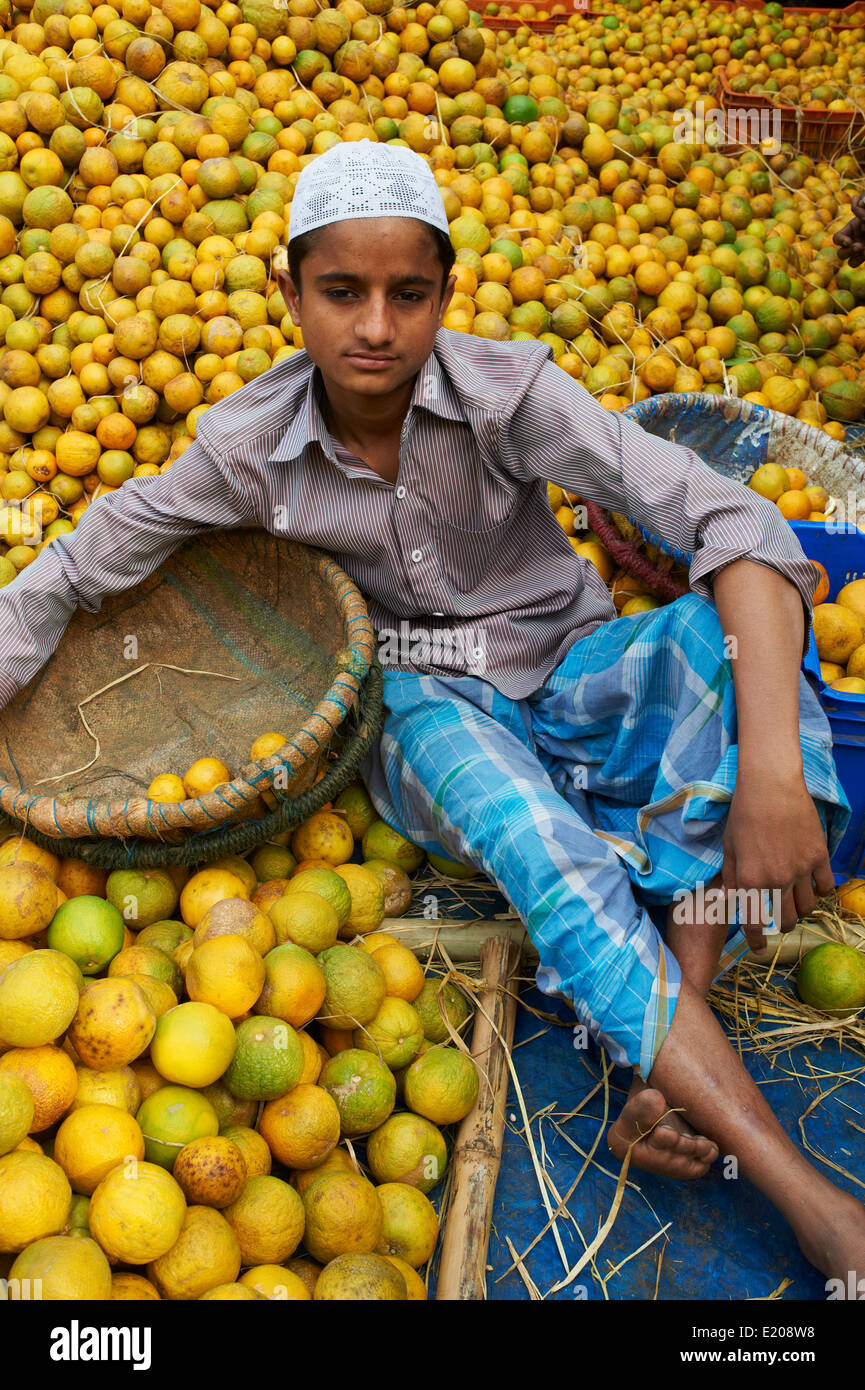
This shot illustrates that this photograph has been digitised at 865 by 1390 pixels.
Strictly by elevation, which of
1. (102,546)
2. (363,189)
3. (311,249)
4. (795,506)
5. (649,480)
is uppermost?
(363,189)

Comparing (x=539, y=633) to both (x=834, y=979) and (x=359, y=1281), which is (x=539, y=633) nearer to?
(x=834, y=979)

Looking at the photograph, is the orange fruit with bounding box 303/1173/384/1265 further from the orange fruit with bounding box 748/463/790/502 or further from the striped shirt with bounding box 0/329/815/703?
the orange fruit with bounding box 748/463/790/502

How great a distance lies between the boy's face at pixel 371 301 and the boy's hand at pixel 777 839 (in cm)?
114

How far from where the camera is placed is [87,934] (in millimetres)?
1986

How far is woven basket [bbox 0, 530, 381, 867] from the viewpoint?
2230 mm

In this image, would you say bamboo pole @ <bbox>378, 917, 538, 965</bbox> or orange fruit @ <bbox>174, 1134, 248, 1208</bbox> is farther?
bamboo pole @ <bbox>378, 917, 538, 965</bbox>

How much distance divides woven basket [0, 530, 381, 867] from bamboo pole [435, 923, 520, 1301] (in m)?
0.59

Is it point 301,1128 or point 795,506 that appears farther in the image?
point 795,506

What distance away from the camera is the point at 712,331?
403 centimetres

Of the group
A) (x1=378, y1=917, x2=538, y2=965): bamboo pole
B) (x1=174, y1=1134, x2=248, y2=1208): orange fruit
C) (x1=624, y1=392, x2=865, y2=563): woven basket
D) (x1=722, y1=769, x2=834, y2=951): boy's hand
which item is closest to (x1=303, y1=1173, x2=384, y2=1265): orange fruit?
(x1=174, y1=1134, x2=248, y2=1208): orange fruit

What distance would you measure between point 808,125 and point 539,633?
15.7 feet

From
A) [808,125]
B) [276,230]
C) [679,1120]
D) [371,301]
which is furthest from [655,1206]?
[808,125]

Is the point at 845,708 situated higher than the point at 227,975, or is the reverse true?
the point at 845,708

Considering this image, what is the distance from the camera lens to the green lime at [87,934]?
6.51 ft
